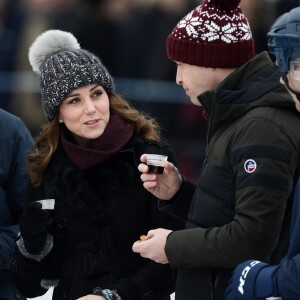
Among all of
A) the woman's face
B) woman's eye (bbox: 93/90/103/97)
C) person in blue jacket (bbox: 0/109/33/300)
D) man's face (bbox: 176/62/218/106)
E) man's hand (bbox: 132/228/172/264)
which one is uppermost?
man's face (bbox: 176/62/218/106)

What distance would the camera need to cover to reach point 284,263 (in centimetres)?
269

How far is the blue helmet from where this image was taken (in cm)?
285

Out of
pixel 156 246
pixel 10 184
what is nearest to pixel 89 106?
pixel 10 184

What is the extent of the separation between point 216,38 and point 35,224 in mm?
1054

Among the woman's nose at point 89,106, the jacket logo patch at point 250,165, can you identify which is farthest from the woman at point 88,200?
the jacket logo patch at point 250,165

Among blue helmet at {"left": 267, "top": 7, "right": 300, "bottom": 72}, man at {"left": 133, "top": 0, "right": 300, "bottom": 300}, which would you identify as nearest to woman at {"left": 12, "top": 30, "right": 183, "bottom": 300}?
man at {"left": 133, "top": 0, "right": 300, "bottom": 300}

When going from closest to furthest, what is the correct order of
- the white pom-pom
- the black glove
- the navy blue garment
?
the navy blue garment < the black glove < the white pom-pom

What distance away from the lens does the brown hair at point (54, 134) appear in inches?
161

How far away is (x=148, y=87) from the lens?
8.23 meters

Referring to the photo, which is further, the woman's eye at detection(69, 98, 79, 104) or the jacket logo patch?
the woman's eye at detection(69, 98, 79, 104)

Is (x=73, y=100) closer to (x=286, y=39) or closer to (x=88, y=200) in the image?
(x=88, y=200)

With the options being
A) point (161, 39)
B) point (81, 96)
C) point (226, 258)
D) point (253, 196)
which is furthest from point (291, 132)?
point (161, 39)

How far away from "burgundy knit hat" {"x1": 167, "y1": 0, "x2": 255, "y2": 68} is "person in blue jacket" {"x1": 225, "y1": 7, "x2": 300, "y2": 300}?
537 millimetres

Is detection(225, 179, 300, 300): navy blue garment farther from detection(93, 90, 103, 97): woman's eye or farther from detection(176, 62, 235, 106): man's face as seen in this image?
detection(93, 90, 103, 97): woman's eye
